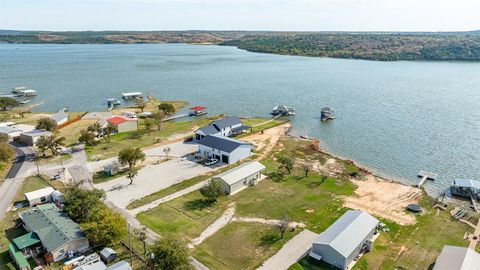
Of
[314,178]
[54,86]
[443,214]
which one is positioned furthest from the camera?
[54,86]

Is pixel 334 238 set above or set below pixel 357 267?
above

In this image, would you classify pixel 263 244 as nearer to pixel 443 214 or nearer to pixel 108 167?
pixel 443 214

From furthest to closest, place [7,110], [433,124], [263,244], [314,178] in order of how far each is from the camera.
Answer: [7,110] → [433,124] → [314,178] → [263,244]

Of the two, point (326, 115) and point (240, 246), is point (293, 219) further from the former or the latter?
point (326, 115)

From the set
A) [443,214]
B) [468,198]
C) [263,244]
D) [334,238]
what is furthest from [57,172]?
[468,198]

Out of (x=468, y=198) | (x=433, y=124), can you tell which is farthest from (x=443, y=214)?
(x=433, y=124)

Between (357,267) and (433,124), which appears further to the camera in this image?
(433,124)
